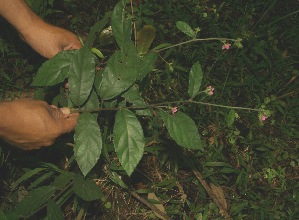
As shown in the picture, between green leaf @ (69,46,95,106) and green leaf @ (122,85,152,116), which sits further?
green leaf @ (122,85,152,116)

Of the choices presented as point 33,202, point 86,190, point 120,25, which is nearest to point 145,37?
point 120,25

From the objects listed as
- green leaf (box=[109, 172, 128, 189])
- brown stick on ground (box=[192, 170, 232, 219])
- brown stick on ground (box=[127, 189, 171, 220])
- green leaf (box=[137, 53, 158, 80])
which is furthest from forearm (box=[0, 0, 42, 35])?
brown stick on ground (box=[192, 170, 232, 219])

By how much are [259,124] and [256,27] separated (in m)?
0.88

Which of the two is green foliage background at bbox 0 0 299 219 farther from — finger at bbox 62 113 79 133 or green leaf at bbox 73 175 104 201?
finger at bbox 62 113 79 133

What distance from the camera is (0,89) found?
2.34 meters

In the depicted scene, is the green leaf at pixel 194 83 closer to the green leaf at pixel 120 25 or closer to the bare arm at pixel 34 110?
the green leaf at pixel 120 25

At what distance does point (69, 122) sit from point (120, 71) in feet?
1.06

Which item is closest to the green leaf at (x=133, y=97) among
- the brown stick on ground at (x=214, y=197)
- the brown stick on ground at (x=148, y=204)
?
the brown stick on ground at (x=148, y=204)

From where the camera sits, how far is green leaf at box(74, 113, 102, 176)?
133 cm

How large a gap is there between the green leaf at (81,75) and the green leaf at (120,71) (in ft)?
0.19

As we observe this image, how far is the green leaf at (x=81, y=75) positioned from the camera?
139 centimetres

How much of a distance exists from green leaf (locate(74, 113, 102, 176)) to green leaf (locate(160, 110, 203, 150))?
285mm

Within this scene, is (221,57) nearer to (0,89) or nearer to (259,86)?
(259,86)

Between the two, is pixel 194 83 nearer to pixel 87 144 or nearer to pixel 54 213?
pixel 87 144
